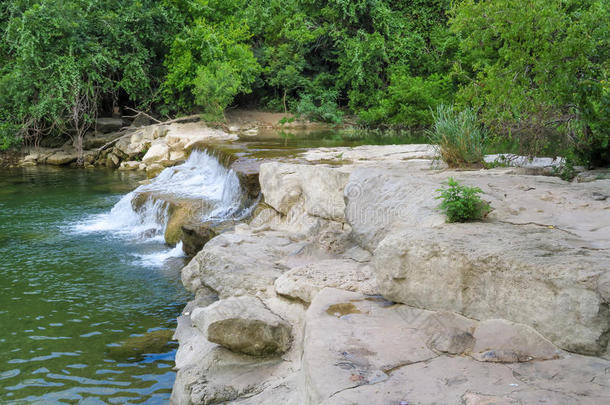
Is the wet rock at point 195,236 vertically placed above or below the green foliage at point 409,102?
below

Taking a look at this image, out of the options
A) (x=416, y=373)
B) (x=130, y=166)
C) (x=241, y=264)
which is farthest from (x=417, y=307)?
(x=130, y=166)

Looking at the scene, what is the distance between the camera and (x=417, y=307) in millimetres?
4055

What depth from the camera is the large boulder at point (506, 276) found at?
10.4ft

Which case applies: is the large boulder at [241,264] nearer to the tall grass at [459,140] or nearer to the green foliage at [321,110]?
the tall grass at [459,140]

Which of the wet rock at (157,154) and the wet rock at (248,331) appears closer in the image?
the wet rock at (248,331)

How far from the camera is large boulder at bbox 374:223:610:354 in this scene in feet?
10.4

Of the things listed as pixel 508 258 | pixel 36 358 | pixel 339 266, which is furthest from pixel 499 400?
pixel 36 358

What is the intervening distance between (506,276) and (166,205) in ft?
26.6

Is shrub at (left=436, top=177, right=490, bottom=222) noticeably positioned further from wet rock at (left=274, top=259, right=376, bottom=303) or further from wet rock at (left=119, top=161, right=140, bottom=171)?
wet rock at (left=119, top=161, right=140, bottom=171)

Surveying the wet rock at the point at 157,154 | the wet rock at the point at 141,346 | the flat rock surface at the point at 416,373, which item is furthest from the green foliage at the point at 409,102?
the flat rock surface at the point at 416,373

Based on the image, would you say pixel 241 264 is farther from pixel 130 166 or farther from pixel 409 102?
pixel 409 102

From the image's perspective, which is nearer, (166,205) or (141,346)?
(141,346)

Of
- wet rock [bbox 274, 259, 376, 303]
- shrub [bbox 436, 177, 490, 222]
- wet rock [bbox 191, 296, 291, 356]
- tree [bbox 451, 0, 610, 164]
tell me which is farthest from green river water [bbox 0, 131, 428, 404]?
tree [bbox 451, 0, 610, 164]

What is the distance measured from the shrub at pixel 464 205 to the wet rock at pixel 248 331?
1.76 meters
